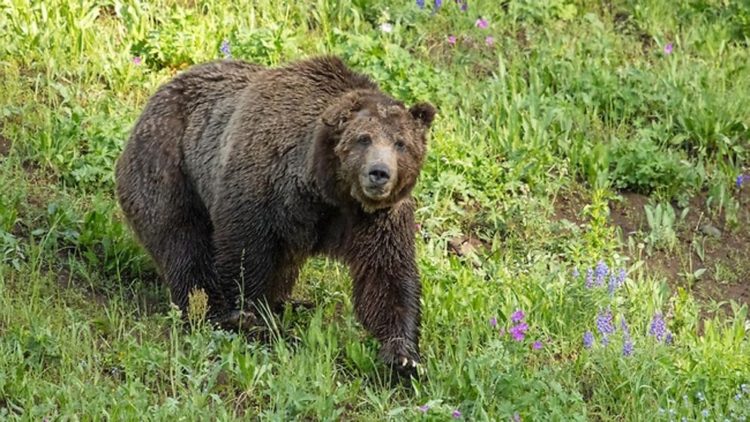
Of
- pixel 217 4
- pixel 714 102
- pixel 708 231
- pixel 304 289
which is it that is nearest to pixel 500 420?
pixel 304 289

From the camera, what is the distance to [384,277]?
24.5 ft

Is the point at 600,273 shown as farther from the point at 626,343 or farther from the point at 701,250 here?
the point at 701,250

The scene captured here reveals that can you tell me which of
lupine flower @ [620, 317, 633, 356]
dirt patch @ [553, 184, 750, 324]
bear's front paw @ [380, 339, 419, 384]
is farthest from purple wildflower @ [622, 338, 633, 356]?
dirt patch @ [553, 184, 750, 324]

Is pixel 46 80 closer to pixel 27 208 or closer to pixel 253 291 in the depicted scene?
pixel 27 208

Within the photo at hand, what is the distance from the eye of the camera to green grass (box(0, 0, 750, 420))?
696 centimetres

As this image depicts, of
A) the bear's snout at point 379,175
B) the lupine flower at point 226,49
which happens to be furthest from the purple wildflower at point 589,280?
the lupine flower at point 226,49

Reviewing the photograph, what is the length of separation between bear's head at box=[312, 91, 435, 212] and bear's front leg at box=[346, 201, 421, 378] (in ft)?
0.50

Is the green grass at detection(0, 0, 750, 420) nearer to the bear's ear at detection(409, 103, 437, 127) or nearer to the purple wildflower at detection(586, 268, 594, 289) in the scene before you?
the purple wildflower at detection(586, 268, 594, 289)

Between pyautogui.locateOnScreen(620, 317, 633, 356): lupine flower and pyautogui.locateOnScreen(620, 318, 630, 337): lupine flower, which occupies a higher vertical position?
pyautogui.locateOnScreen(620, 317, 633, 356): lupine flower

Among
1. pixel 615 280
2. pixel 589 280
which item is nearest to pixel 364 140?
pixel 589 280

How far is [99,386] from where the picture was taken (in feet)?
21.9

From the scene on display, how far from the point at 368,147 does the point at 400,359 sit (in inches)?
42.9

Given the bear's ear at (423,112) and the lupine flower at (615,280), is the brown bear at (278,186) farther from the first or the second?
the lupine flower at (615,280)

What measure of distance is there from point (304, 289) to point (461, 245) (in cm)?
114
